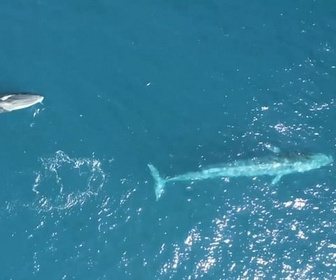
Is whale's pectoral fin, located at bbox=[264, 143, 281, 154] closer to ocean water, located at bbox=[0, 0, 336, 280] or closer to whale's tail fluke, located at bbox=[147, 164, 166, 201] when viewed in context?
ocean water, located at bbox=[0, 0, 336, 280]

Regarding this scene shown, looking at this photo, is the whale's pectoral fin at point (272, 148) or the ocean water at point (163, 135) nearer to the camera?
the ocean water at point (163, 135)

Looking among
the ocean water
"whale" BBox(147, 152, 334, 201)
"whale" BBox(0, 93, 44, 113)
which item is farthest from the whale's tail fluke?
"whale" BBox(0, 93, 44, 113)

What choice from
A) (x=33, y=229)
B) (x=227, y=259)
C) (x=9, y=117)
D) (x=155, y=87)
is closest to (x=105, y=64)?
(x=155, y=87)

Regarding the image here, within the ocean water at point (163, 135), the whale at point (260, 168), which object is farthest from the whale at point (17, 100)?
the whale at point (260, 168)

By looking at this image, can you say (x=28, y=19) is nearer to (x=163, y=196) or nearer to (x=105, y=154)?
(x=105, y=154)

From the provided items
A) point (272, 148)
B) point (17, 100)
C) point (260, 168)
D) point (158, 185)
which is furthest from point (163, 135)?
point (17, 100)

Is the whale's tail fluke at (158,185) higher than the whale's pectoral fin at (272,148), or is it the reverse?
the whale's pectoral fin at (272,148)

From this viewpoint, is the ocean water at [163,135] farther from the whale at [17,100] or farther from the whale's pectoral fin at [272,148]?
the whale at [17,100]
